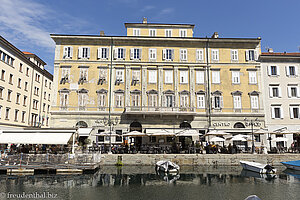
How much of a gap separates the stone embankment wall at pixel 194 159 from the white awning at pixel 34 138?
569cm

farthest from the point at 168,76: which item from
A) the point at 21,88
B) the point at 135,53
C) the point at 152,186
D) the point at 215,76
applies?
the point at 21,88

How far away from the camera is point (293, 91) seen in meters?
34.9

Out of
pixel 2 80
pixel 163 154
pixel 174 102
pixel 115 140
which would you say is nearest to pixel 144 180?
pixel 163 154

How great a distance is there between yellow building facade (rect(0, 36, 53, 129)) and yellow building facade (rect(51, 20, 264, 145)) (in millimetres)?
8008

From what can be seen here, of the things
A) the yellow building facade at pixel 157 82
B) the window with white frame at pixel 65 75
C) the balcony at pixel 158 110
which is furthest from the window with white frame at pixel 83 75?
the balcony at pixel 158 110

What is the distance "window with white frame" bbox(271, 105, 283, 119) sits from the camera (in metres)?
33.8

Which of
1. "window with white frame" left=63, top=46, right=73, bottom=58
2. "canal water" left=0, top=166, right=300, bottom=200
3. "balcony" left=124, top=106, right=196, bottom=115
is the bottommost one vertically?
"canal water" left=0, top=166, right=300, bottom=200

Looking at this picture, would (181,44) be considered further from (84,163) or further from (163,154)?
(84,163)

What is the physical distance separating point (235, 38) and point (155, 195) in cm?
2770

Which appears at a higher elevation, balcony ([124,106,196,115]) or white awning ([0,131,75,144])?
balcony ([124,106,196,115])

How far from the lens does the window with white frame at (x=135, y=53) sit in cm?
3438

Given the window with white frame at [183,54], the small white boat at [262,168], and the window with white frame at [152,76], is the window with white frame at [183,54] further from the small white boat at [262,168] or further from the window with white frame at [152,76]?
the small white boat at [262,168]

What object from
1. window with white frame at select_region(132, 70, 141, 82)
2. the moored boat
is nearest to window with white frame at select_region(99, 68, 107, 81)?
window with white frame at select_region(132, 70, 141, 82)

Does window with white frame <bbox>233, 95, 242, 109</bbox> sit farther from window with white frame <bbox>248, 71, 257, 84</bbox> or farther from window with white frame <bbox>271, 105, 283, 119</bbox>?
window with white frame <bbox>271, 105, 283, 119</bbox>
